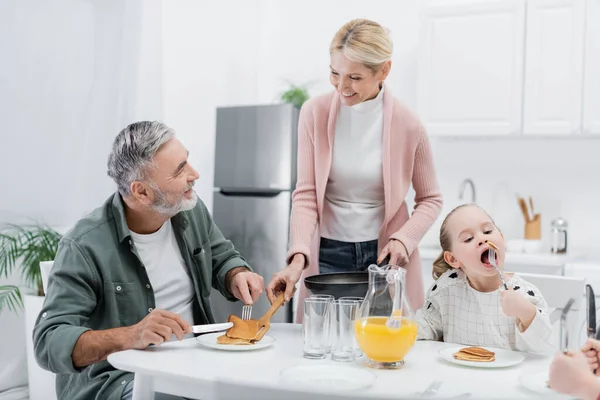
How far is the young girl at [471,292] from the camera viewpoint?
1706mm

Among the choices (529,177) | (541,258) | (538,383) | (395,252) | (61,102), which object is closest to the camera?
(538,383)

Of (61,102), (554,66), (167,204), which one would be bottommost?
(167,204)

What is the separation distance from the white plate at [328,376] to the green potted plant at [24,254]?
2.02 meters

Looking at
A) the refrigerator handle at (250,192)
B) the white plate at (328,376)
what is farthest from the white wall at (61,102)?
the white plate at (328,376)

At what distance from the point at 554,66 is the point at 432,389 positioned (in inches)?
112

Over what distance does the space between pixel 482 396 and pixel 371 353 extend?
265mm

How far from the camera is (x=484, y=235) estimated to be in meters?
1.75

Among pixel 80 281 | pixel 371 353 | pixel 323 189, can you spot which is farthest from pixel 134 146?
pixel 371 353

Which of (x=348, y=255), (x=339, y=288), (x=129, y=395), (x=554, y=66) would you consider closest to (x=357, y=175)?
(x=348, y=255)

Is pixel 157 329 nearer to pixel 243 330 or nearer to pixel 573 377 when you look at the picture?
pixel 243 330

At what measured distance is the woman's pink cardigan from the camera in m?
2.09

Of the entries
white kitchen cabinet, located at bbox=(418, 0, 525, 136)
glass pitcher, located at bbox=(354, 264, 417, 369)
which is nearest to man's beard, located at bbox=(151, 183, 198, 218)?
glass pitcher, located at bbox=(354, 264, 417, 369)

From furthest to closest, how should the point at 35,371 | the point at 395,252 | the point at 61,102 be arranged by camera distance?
the point at 61,102, the point at 35,371, the point at 395,252

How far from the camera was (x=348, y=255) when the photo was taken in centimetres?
213
